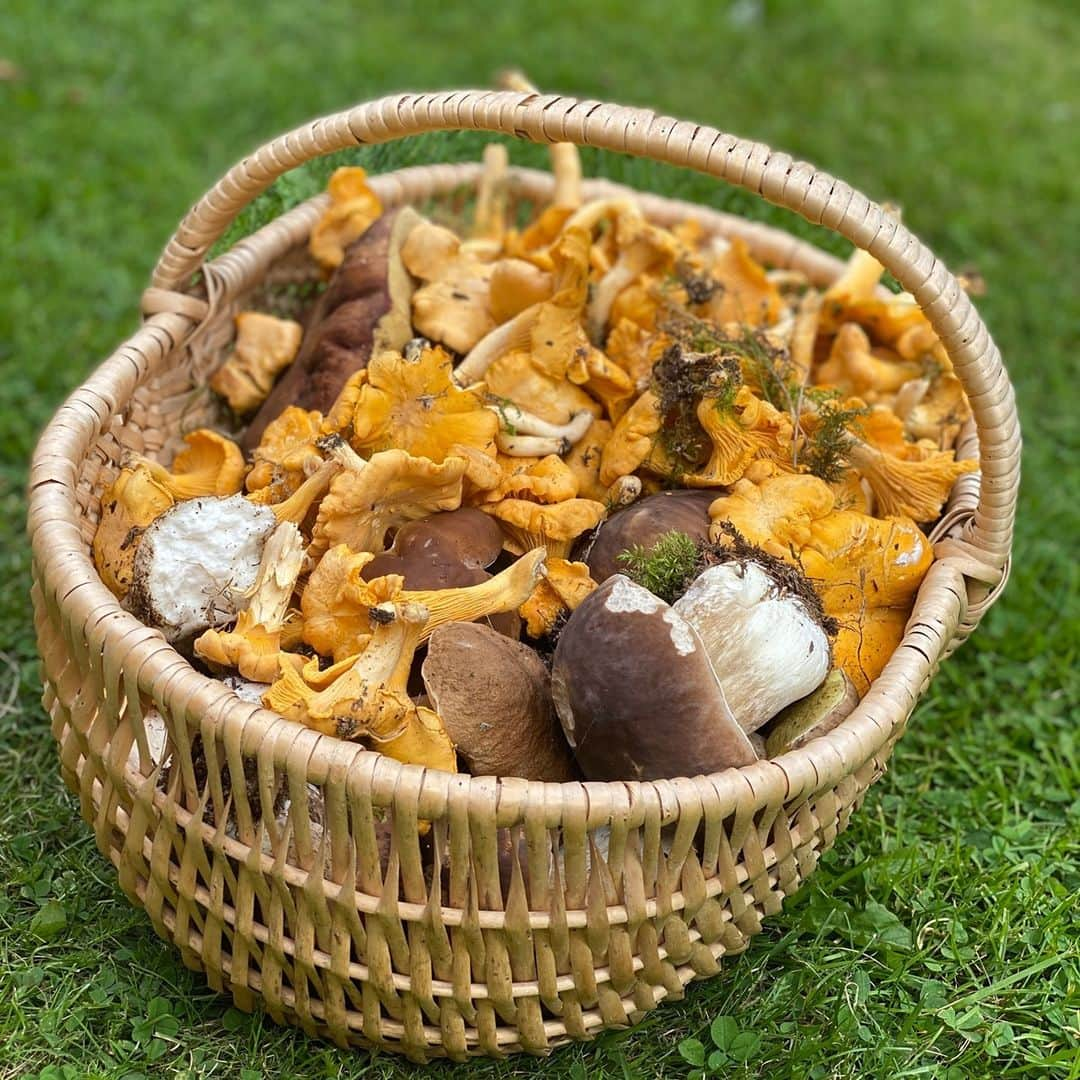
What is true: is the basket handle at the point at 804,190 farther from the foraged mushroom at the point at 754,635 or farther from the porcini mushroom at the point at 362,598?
the porcini mushroom at the point at 362,598

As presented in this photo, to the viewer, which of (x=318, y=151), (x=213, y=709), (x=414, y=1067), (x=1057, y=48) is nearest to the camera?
(x=213, y=709)

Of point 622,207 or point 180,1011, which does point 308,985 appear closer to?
point 180,1011

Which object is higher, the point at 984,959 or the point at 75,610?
the point at 75,610

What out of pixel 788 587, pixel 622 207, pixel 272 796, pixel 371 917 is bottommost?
pixel 371 917

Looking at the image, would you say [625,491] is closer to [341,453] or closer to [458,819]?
[341,453]

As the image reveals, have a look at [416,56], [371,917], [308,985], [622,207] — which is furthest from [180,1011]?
[416,56]

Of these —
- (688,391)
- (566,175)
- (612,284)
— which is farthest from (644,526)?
(566,175)
